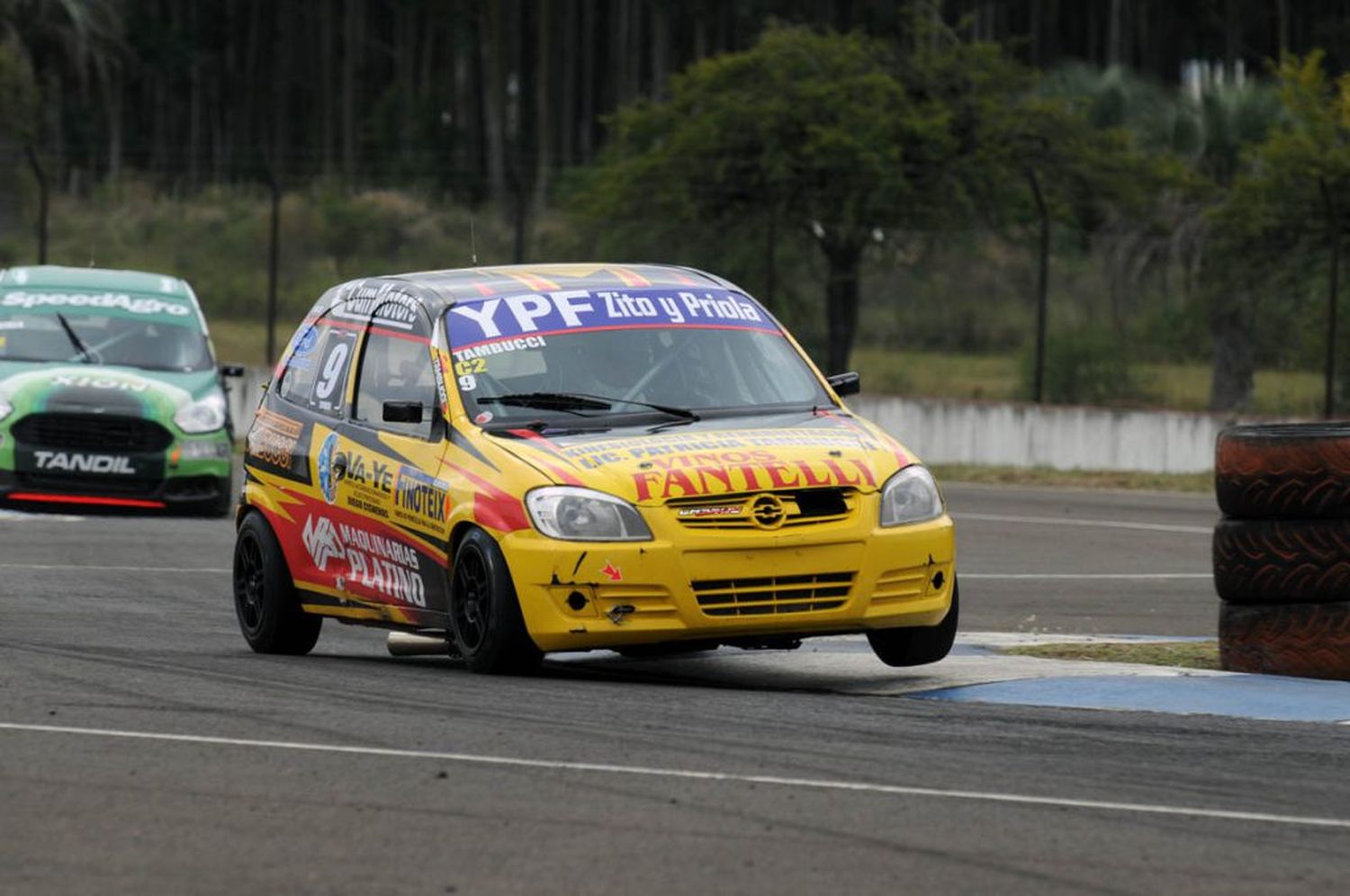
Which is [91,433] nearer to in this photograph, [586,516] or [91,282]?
[91,282]

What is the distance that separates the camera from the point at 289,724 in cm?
849

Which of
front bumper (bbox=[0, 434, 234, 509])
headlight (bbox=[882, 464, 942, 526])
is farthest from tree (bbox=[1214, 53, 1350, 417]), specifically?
headlight (bbox=[882, 464, 942, 526])

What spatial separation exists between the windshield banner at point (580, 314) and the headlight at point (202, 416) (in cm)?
879

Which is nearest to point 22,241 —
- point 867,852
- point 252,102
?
point 867,852

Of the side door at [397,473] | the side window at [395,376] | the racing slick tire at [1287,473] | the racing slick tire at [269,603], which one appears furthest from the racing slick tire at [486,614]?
the racing slick tire at [1287,473]

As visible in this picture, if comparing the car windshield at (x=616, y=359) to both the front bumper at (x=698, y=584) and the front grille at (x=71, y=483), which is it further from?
the front grille at (x=71, y=483)

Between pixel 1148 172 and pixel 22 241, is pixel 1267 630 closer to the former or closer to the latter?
pixel 1148 172

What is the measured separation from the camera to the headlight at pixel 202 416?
19266mm

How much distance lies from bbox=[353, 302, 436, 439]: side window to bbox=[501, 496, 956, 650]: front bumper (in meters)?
1.22

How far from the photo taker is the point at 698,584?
9438mm

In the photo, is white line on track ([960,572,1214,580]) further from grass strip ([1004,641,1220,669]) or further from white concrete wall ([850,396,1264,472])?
white concrete wall ([850,396,1264,472])

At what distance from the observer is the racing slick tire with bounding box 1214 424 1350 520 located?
10.1 meters

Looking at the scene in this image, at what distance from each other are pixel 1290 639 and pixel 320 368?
4.37 m

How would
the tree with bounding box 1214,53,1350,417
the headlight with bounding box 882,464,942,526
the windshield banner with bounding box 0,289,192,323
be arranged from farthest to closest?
the tree with bounding box 1214,53,1350,417 → the windshield banner with bounding box 0,289,192,323 → the headlight with bounding box 882,464,942,526
